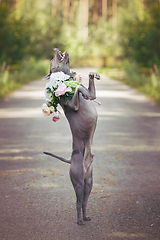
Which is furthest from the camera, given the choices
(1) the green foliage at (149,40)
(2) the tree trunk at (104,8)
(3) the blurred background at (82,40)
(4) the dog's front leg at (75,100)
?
(2) the tree trunk at (104,8)

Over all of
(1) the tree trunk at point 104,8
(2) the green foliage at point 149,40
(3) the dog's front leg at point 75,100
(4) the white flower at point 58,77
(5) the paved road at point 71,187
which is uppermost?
(1) the tree trunk at point 104,8

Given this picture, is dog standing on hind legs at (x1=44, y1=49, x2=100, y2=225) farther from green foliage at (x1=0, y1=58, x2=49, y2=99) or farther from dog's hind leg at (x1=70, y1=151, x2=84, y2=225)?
green foliage at (x1=0, y1=58, x2=49, y2=99)

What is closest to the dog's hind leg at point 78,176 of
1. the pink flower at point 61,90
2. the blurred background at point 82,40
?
the pink flower at point 61,90

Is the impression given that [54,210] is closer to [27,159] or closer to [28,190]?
[28,190]

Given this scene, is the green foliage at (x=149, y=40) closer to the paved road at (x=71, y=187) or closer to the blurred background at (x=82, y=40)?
the blurred background at (x=82, y=40)

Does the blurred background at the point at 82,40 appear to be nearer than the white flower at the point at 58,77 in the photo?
No

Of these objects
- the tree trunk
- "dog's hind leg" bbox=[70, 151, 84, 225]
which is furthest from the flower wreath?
the tree trunk

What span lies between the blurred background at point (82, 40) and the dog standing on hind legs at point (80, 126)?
545 inches

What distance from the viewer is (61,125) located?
11828 mm

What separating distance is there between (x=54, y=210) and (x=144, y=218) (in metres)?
1.11

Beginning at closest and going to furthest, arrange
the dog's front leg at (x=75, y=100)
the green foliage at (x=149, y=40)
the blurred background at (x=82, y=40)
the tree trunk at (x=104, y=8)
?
the dog's front leg at (x=75, y=100) < the green foliage at (x=149, y=40) < the blurred background at (x=82, y=40) < the tree trunk at (x=104, y=8)

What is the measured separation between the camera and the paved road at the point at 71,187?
4227 millimetres

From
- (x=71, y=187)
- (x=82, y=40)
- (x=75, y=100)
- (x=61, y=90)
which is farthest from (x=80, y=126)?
(x=82, y=40)

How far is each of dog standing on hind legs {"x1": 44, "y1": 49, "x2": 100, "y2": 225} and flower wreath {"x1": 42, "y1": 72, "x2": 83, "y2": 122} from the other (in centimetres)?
8
